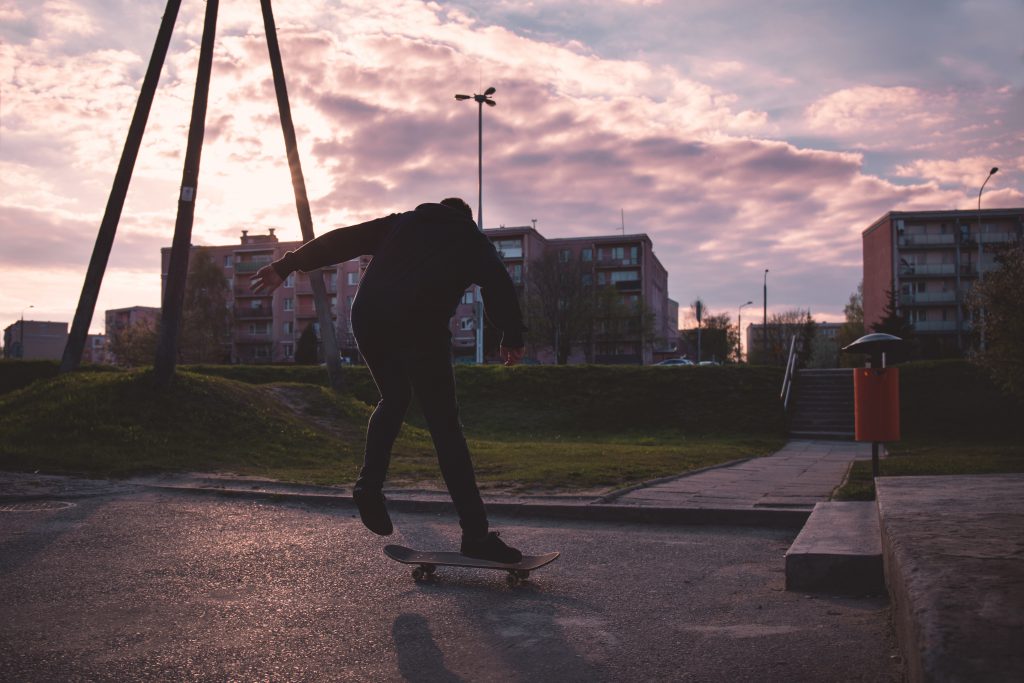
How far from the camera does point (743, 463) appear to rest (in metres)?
11.9

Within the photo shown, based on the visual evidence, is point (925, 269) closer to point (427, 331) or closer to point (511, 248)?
point (511, 248)

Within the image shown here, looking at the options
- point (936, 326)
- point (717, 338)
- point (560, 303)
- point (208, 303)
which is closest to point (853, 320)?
point (936, 326)

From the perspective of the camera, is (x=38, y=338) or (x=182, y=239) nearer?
(x=182, y=239)

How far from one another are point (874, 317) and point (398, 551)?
8648 centimetres

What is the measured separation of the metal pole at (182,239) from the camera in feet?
42.8

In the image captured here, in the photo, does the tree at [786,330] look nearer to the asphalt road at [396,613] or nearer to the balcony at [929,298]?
the balcony at [929,298]

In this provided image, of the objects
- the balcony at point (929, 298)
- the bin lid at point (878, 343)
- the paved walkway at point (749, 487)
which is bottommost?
the paved walkway at point (749, 487)

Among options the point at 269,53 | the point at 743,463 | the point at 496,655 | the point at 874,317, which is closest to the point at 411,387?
the point at 496,655

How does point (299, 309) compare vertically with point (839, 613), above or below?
above

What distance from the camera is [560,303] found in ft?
169

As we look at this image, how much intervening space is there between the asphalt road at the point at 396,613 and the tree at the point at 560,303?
45.8 meters

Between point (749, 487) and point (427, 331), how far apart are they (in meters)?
5.15

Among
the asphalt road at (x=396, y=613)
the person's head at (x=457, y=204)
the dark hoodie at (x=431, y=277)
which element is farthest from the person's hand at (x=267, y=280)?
the asphalt road at (x=396, y=613)

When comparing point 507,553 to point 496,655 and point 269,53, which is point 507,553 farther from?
point 269,53
